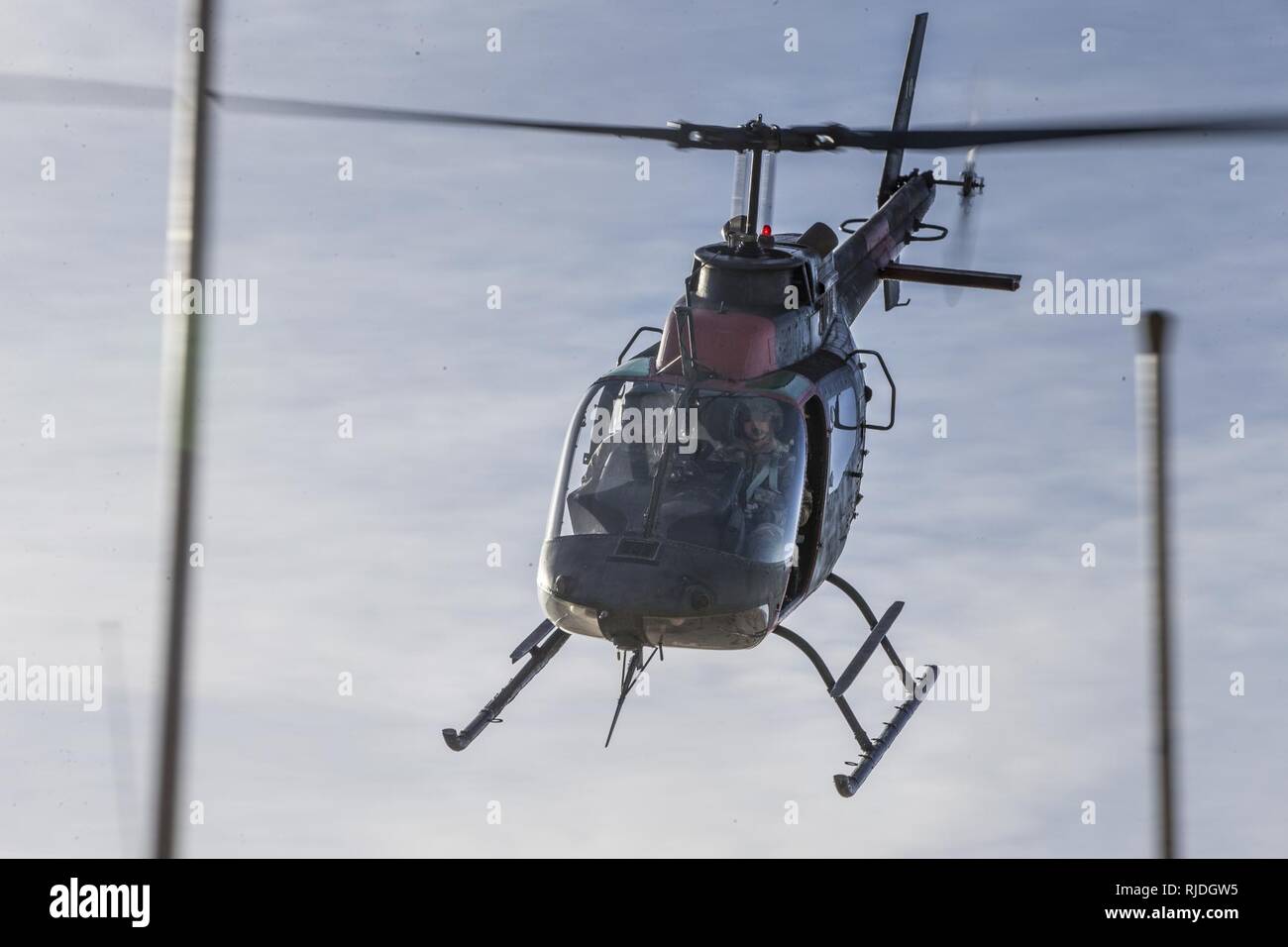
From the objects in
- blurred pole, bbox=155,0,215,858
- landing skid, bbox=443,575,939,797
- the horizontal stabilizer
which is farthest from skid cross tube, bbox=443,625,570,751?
blurred pole, bbox=155,0,215,858

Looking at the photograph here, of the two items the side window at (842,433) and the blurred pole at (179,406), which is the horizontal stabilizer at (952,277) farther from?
the blurred pole at (179,406)

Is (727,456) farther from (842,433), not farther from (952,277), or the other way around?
(952,277)

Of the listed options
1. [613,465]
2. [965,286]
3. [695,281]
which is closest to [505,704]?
[613,465]

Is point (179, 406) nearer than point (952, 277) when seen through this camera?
Yes

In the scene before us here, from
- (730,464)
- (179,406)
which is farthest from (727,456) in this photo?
(179,406)

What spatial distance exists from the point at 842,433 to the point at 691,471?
2710 millimetres

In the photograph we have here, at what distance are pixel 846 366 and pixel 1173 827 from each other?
10.4 meters

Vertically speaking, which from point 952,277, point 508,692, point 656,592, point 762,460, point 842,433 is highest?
point 952,277

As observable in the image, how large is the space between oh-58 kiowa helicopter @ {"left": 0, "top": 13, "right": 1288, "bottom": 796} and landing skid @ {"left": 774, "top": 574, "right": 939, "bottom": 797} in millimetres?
27

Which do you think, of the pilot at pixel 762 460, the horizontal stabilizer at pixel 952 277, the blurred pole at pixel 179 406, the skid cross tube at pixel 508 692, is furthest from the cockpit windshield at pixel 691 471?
the blurred pole at pixel 179 406

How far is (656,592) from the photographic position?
59.7ft

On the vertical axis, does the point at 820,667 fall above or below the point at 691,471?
below

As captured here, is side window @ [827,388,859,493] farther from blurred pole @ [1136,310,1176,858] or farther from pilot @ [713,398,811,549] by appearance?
blurred pole @ [1136,310,1176,858]

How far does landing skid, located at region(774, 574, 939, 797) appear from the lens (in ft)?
69.3
